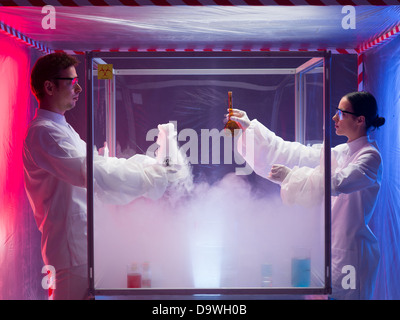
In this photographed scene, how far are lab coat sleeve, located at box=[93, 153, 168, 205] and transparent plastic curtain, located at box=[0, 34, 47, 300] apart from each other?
862mm

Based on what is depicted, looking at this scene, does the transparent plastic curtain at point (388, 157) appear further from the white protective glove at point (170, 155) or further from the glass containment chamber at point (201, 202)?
the white protective glove at point (170, 155)

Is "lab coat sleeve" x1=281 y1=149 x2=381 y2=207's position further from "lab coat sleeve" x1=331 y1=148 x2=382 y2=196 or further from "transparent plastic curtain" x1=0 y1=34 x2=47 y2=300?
"transparent plastic curtain" x1=0 y1=34 x2=47 y2=300

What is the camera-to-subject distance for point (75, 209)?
88.0 inches

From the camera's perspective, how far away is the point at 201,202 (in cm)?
224

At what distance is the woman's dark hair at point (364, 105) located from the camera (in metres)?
2.42

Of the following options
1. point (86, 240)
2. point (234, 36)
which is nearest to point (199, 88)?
point (234, 36)

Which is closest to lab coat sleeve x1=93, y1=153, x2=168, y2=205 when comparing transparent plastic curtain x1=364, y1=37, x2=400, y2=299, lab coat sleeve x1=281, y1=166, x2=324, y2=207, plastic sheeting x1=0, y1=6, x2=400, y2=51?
lab coat sleeve x1=281, y1=166, x2=324, y2=207

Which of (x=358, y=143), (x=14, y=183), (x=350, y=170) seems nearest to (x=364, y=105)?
(x=358, y=143)

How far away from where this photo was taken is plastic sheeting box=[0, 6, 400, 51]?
6.98 ft

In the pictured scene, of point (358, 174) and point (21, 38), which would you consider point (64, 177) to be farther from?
point (358, 174)

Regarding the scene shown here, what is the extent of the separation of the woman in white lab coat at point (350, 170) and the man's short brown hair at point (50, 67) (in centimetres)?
96

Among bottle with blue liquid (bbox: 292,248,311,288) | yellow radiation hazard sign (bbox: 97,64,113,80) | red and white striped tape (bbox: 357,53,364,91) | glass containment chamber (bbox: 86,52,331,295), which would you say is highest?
red and white striped tape (bbox: 357,53,364,91)
